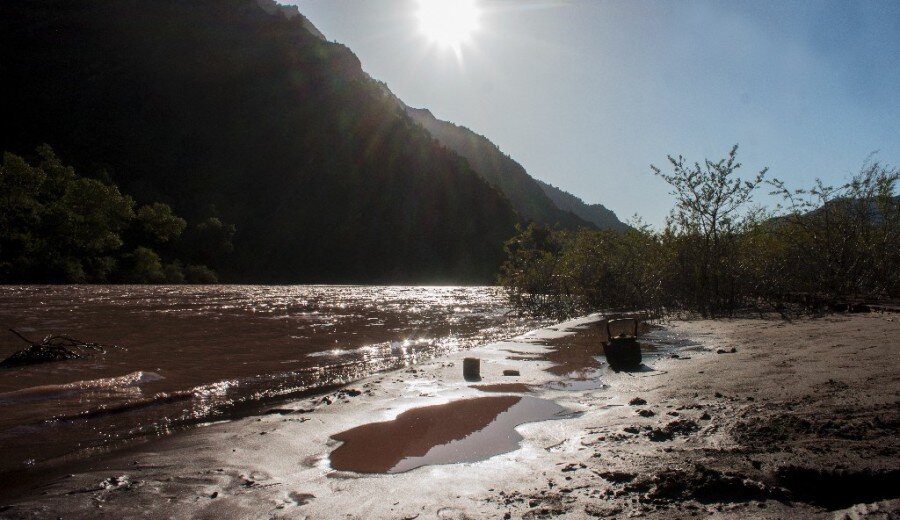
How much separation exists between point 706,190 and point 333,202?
249 feet

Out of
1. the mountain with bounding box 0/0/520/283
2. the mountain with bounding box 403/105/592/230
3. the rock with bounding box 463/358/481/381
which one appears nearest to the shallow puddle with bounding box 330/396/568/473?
the rock with bounding box 463/358/481/381

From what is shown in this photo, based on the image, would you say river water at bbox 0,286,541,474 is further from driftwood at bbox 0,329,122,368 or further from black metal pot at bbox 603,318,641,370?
black metal pot at bbox 603,318,641,370

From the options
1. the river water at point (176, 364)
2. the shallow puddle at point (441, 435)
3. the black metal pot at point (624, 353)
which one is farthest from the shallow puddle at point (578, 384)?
the river water at point (176, 364)

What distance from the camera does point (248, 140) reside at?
83.5 meters

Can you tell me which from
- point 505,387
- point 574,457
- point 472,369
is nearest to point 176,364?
point 472,369

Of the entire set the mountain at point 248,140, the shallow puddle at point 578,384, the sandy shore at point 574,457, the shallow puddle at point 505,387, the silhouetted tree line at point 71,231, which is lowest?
the shallow puddle at point 505,387

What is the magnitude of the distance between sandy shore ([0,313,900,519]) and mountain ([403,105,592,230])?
145m

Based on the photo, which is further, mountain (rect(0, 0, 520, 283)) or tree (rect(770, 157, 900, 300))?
mountain (rect(0, 0, 520, 283))

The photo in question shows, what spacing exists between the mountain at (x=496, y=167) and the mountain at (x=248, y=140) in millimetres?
57073

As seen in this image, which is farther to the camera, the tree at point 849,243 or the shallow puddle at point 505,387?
the tree at point 849,243

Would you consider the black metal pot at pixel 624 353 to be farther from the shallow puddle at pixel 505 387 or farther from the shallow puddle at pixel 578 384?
the shallow puddle at pixel 505 387

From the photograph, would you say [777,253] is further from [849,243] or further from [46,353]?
[46,353]

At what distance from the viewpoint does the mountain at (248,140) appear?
71.8 meters

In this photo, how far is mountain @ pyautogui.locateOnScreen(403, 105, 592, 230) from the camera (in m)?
155
